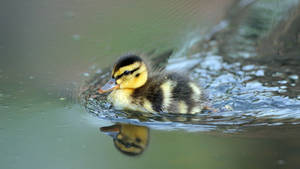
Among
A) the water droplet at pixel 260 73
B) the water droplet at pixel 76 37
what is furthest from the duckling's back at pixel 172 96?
the water droplet at pixel 76 37

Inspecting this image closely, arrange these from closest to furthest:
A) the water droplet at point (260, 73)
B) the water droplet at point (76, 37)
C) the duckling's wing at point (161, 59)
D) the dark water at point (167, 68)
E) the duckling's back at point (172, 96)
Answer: the dark water at point (167, 68), the duckling's back at point (172, 96), the water droplet at point (260, 73), the duckling's wing at point (161, 59), the water droplet at point (76, 37)

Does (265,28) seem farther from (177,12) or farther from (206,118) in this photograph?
(206,118)

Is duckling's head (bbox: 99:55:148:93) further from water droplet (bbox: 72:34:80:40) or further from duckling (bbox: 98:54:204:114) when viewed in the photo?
water droplet (bbox: 72:34:80:40)

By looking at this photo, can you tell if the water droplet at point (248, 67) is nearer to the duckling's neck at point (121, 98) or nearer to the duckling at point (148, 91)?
the duckling at point (148, 91)

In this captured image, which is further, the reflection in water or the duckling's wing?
the duckling's wing

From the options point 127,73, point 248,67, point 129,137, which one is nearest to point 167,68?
point 248,67

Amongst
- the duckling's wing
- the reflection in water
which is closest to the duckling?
the reflection in water

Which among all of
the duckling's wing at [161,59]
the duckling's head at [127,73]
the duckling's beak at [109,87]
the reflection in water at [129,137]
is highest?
the duckling's wing at [161,59]

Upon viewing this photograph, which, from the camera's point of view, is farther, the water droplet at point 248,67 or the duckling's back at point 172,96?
the water droplet at point 248,67
